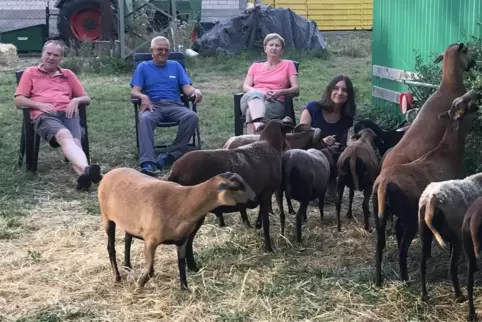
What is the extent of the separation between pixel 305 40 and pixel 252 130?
11.4m

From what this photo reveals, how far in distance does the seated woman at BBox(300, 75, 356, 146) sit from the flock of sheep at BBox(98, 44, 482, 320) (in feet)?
2.62

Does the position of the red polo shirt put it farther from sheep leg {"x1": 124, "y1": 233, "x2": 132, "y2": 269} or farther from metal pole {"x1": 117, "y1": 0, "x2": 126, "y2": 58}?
metal pole {"x1": 117, "y1": 0, "x2": 126, "y2": 58}

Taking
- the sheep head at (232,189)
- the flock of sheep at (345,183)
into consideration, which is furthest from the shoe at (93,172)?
the sheep head at (232,189)

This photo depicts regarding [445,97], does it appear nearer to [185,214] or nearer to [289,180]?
[289,180]

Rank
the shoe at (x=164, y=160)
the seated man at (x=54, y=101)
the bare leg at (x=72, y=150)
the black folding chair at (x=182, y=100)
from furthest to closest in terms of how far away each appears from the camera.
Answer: the black folding chair at (x=182, y=100) < the shoe at (x=164, y=160) < the seated man at (x=54, y=101) < the bare leg at (x=72, y=150)

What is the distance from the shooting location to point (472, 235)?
3654mm

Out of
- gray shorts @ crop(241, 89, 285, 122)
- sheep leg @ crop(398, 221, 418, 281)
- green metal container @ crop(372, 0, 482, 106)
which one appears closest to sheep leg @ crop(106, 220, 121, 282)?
sheep leg @ crop(398, 221, 418, 281)

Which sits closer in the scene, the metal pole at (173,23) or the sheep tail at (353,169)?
the sheep tail at (353,169)

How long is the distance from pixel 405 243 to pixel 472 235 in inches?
27.1

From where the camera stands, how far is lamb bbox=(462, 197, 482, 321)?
3629 millimetres

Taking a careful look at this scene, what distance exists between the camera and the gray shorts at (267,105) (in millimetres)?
7613

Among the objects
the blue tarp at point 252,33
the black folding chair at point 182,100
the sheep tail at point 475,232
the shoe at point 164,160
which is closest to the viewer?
the sheep tail at point 475,232

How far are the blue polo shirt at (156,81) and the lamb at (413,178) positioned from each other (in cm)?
401

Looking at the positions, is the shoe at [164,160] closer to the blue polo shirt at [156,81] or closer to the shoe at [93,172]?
the blue polo shirt at [156,81]
